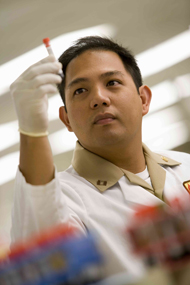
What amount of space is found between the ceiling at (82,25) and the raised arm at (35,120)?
849 millimetres

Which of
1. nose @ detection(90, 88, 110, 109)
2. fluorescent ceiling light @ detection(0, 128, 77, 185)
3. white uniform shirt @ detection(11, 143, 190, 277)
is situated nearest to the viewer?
white uniform shirt @ detection(11, 143, 190, 277)

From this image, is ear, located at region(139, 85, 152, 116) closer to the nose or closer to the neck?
the neck

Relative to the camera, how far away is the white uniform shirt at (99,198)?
684mm

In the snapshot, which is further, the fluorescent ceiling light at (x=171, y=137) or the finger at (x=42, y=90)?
the fluorescent ceiling light at (x=171, y=137)

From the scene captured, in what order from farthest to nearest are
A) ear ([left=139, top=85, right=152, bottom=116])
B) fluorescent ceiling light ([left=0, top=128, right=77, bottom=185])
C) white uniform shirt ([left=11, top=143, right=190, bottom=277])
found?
fluorescent ceiling light ([left=0, top=128, right=77, bottom=185]) → ear ([left=139, top=85, right=152, bottom=116]) → white uniform shirt ([left=11, top=143, right=190, bottom=277])

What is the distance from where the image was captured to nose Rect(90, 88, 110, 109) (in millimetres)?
998

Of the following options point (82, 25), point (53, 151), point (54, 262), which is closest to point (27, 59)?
point (82, 25)

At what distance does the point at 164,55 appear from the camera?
5.80 feet

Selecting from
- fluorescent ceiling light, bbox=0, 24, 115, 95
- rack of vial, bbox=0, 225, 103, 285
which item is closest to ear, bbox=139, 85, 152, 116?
fluorescent ceiling light, bbox=0, 24, 115, 95

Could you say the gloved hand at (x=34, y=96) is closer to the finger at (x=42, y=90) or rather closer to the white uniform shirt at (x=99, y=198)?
the finger at (x=42, y=90)

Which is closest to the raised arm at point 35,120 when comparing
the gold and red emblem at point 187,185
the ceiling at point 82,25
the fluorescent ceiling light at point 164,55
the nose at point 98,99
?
the nose at point 98,99

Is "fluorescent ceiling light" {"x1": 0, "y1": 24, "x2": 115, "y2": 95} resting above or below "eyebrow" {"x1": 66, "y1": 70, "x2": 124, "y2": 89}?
above

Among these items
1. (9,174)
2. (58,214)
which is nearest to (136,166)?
(58,214)

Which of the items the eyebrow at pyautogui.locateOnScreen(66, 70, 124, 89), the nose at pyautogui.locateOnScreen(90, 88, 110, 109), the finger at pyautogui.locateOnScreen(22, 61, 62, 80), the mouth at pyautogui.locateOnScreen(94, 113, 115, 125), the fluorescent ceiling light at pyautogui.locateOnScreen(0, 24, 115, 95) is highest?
the fluorescent ceiling light at pyautogui.locateOnScreen(0, 24, 115, 95)
